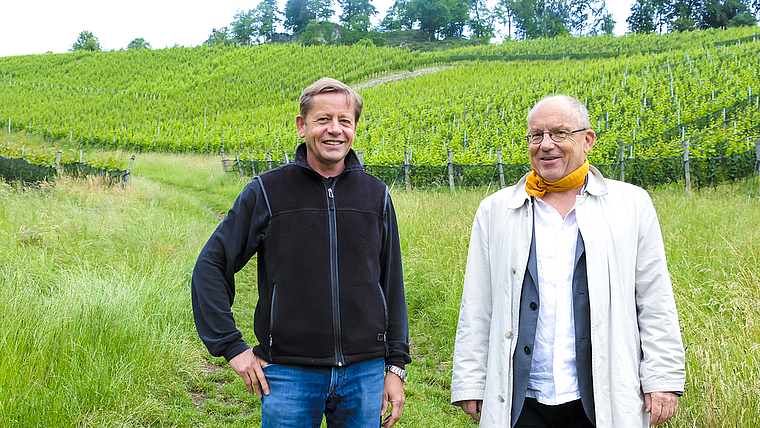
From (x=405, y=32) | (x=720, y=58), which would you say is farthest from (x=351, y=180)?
(x=405, y=32)

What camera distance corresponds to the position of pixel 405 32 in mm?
97750

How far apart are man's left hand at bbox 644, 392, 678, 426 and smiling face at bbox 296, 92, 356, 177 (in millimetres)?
1408

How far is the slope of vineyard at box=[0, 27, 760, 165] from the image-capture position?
20.1 metres

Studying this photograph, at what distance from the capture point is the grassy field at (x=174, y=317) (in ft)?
9.89

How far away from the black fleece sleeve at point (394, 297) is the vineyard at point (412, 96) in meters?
11.4

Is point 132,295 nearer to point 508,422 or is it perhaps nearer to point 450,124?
point 508,422

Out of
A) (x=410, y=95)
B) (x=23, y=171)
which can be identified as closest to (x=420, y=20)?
(x=410, y=95)

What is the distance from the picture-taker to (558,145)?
80.7 inches

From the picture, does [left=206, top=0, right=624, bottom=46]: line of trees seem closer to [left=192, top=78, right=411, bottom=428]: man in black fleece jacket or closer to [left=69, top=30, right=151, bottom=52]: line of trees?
[left=69, top=30, right=151, bottom=52]: line of trees

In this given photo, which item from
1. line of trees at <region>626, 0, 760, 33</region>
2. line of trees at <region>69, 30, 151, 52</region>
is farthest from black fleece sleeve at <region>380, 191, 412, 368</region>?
line of trees at <region>69, 30, 151, 52</region>

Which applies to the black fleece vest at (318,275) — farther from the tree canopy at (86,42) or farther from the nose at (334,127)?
the tree canopy at (86,42)

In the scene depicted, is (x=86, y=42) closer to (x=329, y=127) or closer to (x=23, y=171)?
(x=23, y=171)

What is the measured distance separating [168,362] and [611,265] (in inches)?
134

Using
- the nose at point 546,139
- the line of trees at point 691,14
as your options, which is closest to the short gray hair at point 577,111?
the nose at point 546,139
